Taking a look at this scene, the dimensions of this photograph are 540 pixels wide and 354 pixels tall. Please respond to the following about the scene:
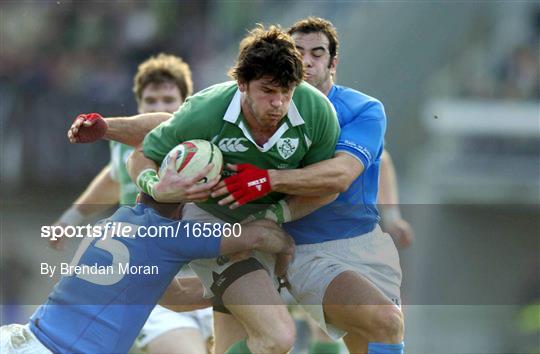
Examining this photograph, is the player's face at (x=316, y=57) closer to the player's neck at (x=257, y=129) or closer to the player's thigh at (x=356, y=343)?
the player's neck at (x=257, y=129)

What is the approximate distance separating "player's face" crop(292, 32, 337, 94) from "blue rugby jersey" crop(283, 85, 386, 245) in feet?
0.27

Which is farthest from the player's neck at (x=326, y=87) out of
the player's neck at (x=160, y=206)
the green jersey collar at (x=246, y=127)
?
the player's neck at (x=160, y=206)

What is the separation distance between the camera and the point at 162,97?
8266mm

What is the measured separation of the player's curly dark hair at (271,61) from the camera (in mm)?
5966

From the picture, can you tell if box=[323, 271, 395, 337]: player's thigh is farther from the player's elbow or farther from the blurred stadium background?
the blurred stadium background

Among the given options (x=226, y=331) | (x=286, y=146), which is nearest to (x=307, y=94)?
(x=286, y=146)

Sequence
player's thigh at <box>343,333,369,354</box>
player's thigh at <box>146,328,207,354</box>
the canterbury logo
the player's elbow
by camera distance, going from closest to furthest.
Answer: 1. the canterbury logo
2. the player's elbow
3. player's thigh at <box>343,333,369,354</box>
4. player's thigh at <box>146,328,207,354</box>

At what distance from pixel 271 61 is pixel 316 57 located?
3.16 ft

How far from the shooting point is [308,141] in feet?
20.6

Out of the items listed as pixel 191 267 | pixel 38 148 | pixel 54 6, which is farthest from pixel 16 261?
pixel 191 267

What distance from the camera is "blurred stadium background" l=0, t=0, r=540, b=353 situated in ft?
54.9

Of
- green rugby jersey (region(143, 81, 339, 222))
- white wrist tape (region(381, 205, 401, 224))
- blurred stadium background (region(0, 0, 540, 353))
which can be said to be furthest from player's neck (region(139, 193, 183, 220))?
blurred stadium background (region(0, 0, 540, 353))

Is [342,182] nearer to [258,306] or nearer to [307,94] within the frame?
[307,94]

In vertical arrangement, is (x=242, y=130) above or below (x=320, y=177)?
above
